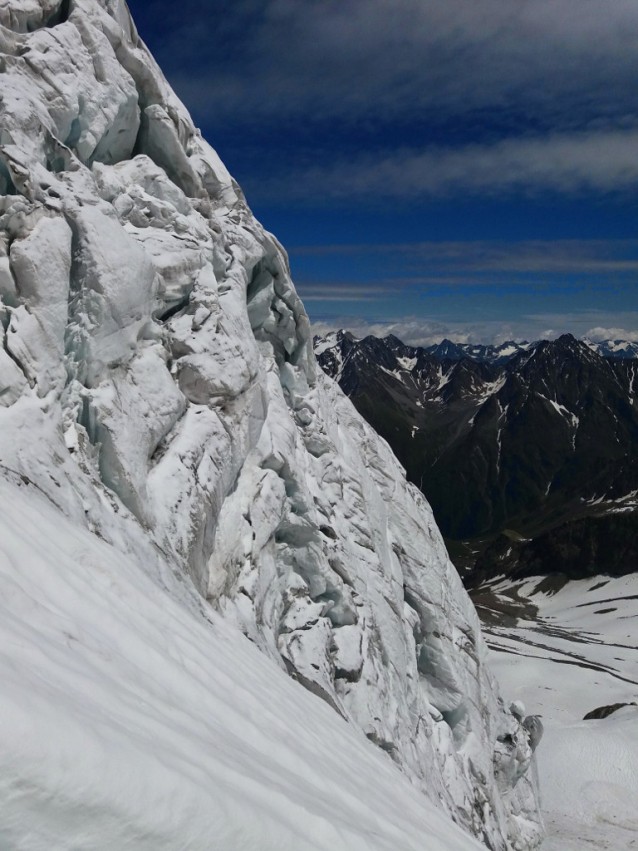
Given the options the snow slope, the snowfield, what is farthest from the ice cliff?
the snow slope

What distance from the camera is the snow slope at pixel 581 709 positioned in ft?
124

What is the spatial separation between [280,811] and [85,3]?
24.6m

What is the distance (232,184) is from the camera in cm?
2744

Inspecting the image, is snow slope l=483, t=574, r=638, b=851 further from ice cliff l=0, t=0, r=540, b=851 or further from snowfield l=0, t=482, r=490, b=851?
snowfield l=0, t=482, r=490, b=851

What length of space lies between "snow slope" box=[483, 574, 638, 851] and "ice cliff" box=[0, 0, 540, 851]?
745 centimetres

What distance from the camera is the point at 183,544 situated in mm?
15547

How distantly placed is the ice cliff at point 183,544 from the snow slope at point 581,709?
7.45 meters

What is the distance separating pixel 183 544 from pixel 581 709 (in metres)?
57.5

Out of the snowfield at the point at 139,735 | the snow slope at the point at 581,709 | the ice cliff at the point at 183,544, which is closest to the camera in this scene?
the snowfield at the point at 139,735

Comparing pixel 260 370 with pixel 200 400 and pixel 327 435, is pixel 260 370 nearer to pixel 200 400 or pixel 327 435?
pixel 200 400

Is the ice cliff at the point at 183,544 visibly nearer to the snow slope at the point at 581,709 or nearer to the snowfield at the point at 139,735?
the snowfield at the point at 139,735

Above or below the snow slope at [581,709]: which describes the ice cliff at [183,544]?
above

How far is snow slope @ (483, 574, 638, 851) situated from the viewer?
37.7m

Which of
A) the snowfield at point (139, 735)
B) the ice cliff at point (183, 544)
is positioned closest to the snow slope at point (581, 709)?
the ice cliff at point (183, 544)
